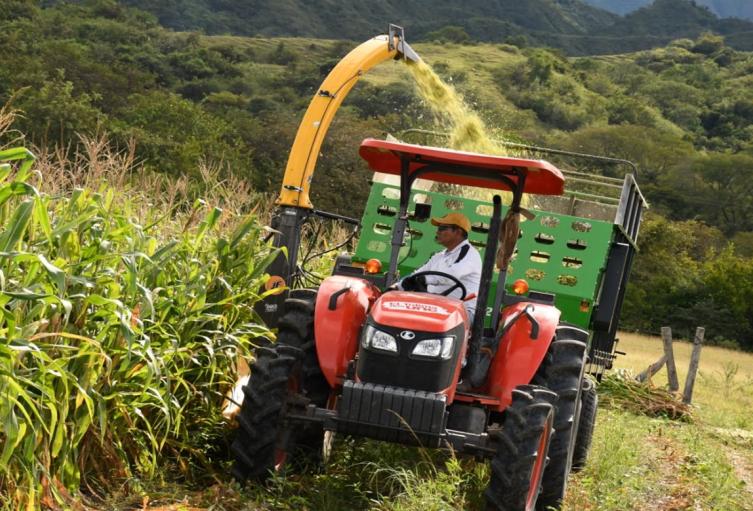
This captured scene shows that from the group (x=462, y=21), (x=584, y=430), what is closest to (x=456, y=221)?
(x=584, y=430)

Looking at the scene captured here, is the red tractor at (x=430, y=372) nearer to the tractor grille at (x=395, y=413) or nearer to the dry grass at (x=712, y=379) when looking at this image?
the tractor grille at (x=395, y=413)

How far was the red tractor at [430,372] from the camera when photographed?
620 cm

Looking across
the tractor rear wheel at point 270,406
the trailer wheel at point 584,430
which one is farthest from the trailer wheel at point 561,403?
the trailer wheel at point 584,430

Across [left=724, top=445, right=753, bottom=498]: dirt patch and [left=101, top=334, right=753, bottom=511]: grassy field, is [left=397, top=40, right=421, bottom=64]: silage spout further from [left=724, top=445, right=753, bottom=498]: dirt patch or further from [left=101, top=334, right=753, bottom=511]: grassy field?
[left=724, top=445, right=753, bottom=498]: dirt patch

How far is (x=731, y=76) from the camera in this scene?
102875 mm

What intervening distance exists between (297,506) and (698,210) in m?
57.2

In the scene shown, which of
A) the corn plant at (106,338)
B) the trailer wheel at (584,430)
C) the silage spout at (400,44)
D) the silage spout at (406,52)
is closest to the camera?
the corn plant at (106,338)

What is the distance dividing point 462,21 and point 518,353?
393 feet

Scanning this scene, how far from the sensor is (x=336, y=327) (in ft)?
22.1

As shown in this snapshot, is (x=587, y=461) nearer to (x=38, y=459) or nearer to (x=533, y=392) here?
(x=533, y=392)

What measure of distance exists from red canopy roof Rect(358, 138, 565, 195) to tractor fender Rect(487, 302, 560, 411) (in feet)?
2.65

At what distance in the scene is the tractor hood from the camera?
6.37 metres

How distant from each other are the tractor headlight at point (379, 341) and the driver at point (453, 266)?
714 mm

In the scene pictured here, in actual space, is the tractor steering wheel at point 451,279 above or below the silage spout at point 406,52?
below
